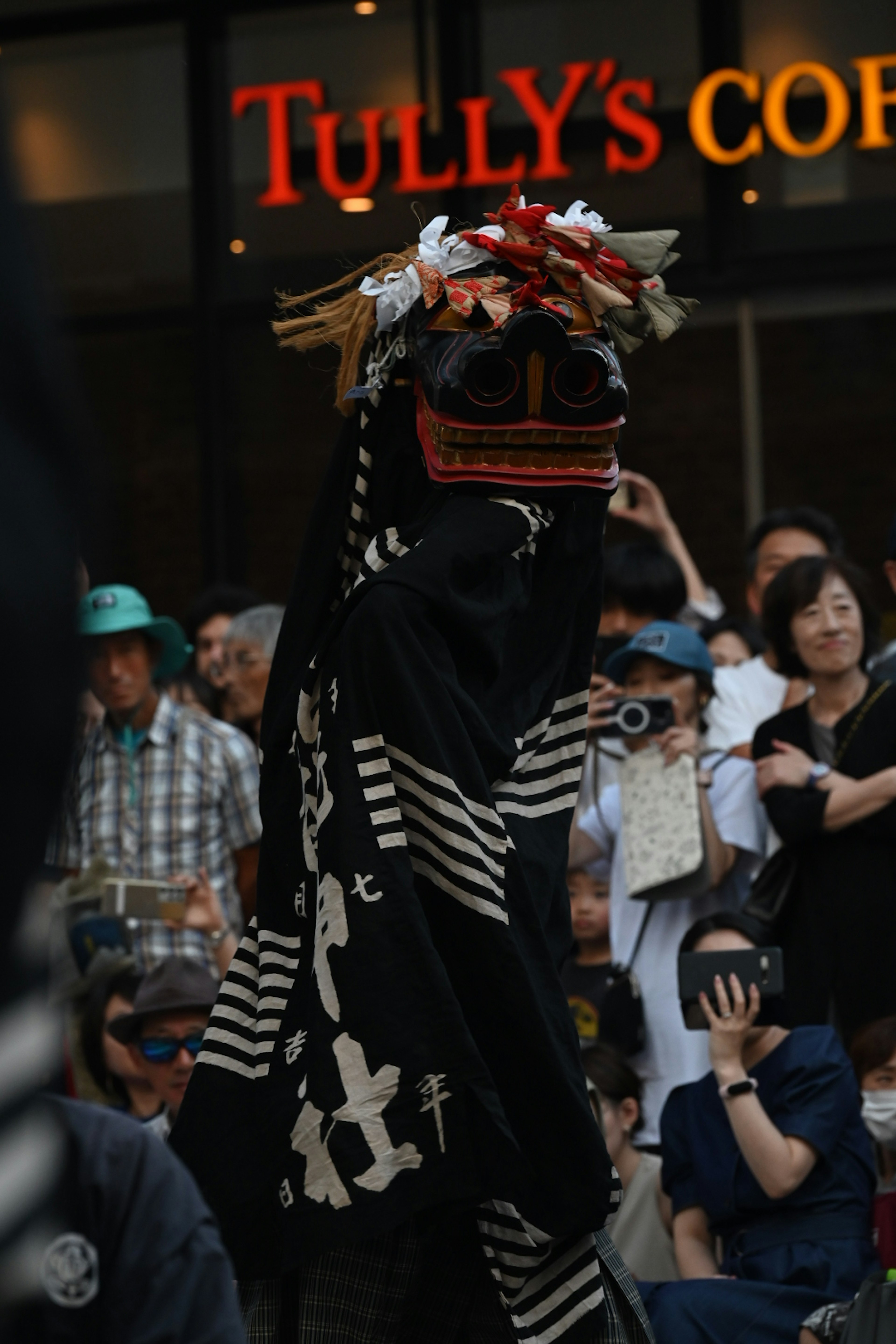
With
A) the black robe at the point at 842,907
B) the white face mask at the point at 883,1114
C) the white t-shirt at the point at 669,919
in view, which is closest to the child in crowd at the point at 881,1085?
the white face mask at the point at 883,1114

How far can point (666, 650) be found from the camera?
14.1 feet

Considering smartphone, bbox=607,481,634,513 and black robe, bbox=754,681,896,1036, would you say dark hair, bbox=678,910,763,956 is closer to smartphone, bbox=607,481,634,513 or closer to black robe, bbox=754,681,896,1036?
black robe, bbox=754,681,896,1036

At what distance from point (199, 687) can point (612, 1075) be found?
7.64 feet

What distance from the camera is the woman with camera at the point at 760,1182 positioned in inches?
129

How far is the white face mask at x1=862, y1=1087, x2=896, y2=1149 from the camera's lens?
3.54 meters

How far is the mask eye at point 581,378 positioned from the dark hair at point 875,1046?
5.49ft

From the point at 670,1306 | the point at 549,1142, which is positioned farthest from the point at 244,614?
the point at 549,1142

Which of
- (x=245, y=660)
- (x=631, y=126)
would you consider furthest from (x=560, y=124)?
(x=245, y=660)

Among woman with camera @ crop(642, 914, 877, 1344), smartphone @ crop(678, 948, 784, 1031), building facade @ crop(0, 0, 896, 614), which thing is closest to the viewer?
woman with camera @ crop(642, 914, 877, 1344)

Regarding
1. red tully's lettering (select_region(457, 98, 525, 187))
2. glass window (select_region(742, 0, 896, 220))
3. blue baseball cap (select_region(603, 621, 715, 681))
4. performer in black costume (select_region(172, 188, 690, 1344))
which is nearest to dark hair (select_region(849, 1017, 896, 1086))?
blue baseball cap (select_region(603, 621, 715, 681))

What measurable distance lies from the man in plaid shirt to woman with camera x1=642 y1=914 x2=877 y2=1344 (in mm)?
1476

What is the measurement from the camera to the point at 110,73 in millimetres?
8781

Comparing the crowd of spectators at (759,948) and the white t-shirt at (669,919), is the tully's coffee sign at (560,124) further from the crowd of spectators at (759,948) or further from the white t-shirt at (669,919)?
the white t-shirt at (669,919)

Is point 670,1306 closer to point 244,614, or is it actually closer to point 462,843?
point 462,843
